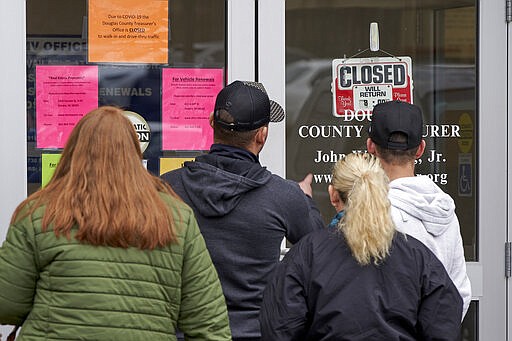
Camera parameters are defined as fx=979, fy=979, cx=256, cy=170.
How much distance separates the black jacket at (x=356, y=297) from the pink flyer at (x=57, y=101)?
1.96 m

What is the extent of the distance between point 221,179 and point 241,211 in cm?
14

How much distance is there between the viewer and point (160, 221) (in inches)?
120

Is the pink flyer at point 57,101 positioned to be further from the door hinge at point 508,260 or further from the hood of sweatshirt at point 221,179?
the door hinge at point 508,260

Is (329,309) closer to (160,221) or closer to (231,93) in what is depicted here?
(160,221)

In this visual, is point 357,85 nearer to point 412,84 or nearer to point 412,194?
point 412,84

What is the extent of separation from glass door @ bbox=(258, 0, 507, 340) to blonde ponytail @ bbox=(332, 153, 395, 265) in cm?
179

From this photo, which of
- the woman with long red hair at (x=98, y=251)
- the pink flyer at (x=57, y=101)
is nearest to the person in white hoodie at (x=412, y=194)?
the woman with long red hair at (x=98, y=251)

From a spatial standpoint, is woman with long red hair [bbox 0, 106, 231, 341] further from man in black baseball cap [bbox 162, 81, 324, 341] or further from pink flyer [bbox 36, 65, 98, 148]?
pink flyer [bbox 36, 65, 98, 148]

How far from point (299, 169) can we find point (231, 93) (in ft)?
4.58

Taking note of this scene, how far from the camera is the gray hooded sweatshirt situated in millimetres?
3619

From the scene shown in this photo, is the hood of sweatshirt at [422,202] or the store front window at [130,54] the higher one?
the store front window at [130,54]

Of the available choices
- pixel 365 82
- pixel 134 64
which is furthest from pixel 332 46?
pixel 134 64

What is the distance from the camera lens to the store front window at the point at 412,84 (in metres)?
5.15

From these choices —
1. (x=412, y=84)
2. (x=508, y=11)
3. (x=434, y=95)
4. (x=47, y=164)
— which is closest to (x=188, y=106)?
(x=47, y=164)
